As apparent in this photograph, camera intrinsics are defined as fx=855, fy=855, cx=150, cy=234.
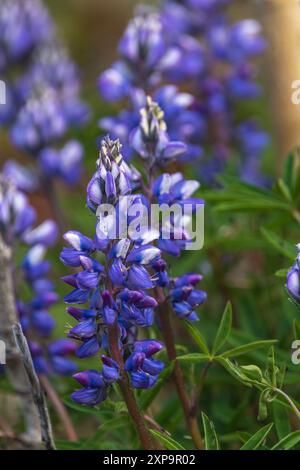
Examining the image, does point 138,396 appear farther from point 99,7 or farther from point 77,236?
point 99,7

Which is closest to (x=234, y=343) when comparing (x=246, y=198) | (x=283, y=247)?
(x=283, y=247)

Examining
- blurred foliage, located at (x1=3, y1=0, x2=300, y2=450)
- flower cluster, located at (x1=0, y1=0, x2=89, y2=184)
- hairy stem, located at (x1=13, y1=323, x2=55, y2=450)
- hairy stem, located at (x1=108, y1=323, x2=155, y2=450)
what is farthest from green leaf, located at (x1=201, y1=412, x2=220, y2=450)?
flower cluster, located at (x1=0, y1=0, x2=89, y2=184)

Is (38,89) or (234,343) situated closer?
(234,343)

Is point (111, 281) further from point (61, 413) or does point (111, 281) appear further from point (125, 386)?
point (61, 413)

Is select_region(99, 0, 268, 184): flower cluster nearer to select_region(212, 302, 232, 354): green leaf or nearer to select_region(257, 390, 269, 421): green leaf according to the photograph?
select_region(212, 302, 232, 354): green leaf

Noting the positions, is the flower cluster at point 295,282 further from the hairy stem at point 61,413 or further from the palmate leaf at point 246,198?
the hairy stem at point 61,413

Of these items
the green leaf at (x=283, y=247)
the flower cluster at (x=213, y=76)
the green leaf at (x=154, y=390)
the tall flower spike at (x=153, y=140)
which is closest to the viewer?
the green leaf at (x=154, y=390)

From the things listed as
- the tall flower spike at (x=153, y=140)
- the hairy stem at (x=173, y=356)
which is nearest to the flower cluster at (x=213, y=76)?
the tall flower spike at (x=153, y=140)
